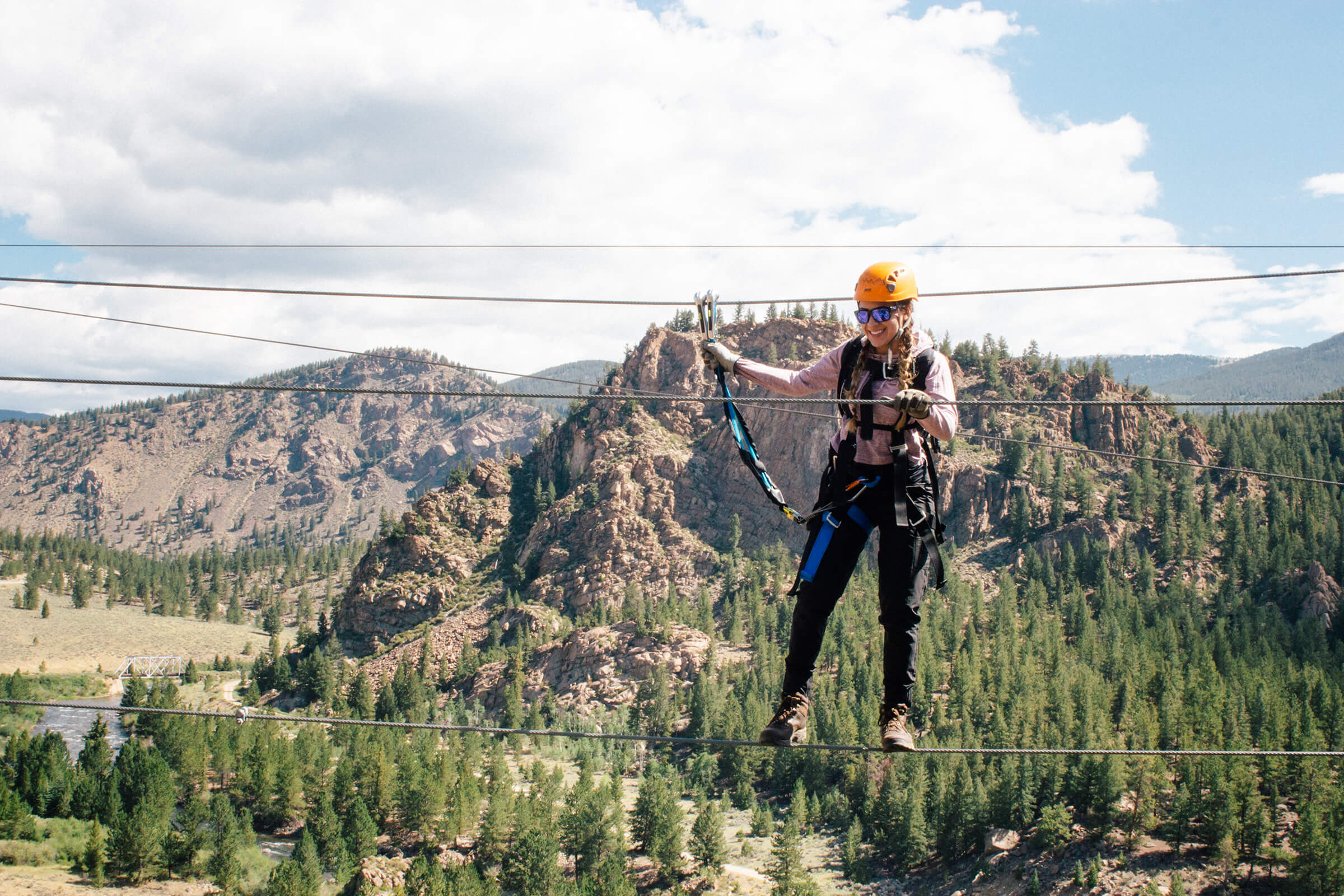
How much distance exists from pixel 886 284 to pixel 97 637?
175m

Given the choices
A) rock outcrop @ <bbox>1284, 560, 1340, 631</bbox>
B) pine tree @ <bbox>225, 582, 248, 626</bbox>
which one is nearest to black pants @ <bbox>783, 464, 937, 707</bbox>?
rock outcrop @ <bbox>1284, 560, 1340, 631</bbox>

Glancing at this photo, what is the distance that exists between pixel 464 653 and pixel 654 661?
25.1m

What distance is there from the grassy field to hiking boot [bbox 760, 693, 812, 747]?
148262mm

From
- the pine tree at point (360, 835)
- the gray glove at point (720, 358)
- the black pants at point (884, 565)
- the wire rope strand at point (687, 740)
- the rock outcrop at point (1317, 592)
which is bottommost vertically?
the pine tree at point (360, 835)

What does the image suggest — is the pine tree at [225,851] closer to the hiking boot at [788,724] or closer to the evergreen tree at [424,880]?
the evergreen tree at [424,880]

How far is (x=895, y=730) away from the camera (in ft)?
23.3

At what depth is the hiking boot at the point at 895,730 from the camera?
7.02 m

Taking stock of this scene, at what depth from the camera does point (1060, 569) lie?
392 feet

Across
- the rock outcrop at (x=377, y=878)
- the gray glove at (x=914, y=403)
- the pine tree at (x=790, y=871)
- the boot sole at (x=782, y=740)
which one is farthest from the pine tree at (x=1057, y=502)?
the gray glove at (x=914, y=403)

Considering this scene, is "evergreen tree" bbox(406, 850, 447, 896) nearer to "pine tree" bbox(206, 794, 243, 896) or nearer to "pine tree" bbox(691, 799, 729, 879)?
Answer: "pine tree" bbox(206, 794, 243, 896)

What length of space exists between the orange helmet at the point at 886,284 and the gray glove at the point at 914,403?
814 millimetres

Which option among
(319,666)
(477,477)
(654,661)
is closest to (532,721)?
(654,661)

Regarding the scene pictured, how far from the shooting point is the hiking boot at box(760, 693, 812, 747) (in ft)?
24.5

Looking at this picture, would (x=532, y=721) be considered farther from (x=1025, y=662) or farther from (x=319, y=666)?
(x=1025, y=662)
